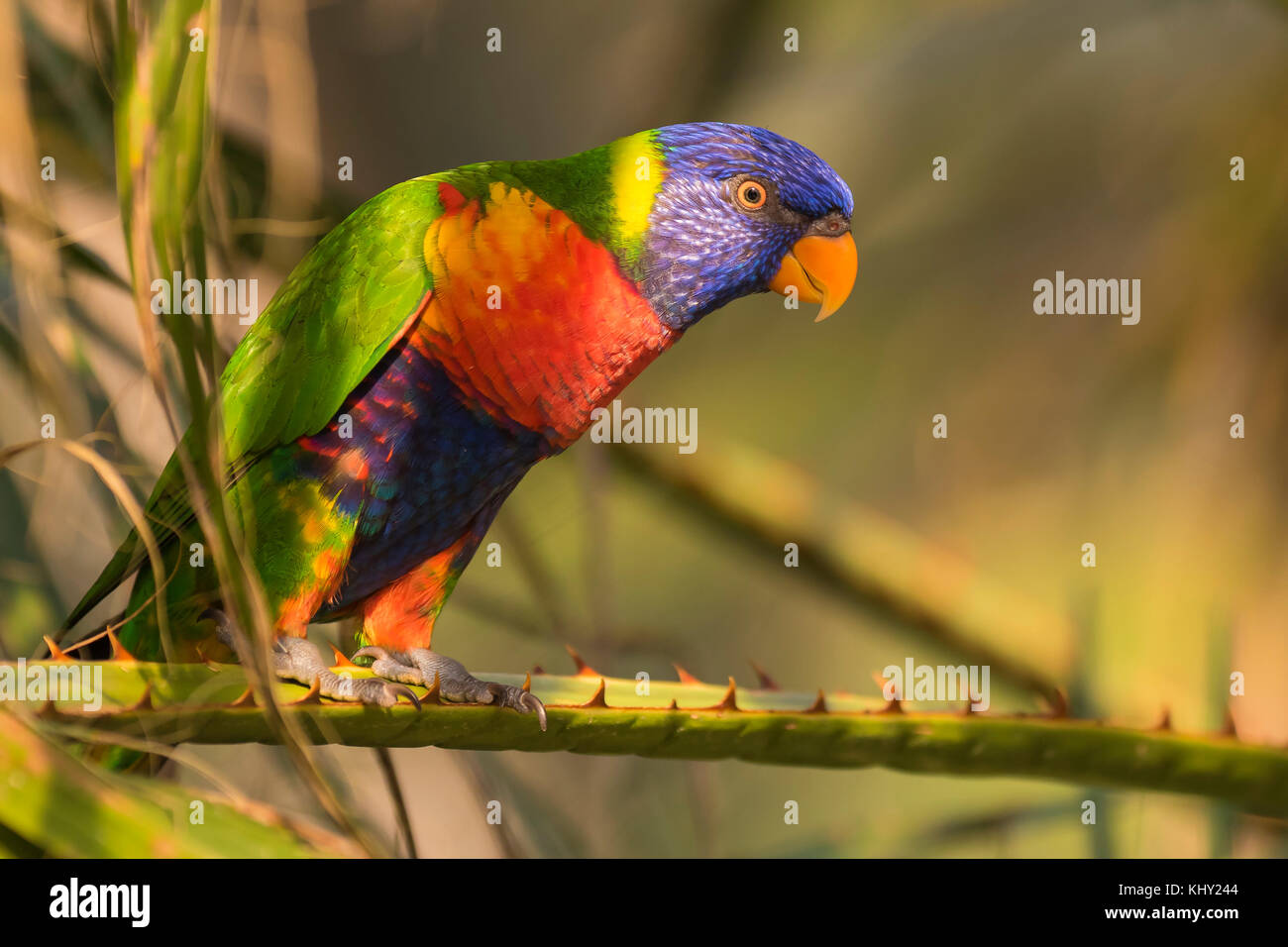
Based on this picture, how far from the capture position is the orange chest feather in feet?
4.86

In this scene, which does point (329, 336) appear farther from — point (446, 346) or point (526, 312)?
point (526, 312)

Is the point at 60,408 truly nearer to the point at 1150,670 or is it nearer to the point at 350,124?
the point at 1150,670

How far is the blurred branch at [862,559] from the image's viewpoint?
1.60m

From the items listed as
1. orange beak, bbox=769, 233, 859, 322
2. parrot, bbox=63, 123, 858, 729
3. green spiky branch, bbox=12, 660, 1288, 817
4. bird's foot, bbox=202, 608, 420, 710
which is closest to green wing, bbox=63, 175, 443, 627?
parrot, bbox=63, 123, 858, 729

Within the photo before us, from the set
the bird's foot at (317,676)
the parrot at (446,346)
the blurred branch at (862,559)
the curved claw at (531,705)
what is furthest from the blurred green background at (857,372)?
the curved claw at (531,705)

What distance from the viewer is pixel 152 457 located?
1901mm

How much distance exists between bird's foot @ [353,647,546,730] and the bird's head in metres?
0.63

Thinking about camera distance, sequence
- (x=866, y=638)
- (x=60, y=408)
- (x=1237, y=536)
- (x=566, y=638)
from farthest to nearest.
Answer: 1. (x=866, y=638)
2. (x=1237, y=536)
3. (x=566, y=638)
4. (x=60, y=408)

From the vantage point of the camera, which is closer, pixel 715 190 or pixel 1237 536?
pixel 715 190

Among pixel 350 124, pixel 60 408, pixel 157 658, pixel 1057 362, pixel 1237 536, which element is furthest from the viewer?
pixel 1057 362

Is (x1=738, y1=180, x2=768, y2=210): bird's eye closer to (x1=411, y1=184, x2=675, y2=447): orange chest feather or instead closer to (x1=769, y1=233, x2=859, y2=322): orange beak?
(x1=769, y1=233, x2=859, y2=322): orange beak

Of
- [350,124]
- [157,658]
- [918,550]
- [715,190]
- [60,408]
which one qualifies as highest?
[350,124]

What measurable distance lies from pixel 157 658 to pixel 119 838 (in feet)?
2.92

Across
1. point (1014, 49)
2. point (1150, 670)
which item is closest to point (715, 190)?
point (1150, 670)
